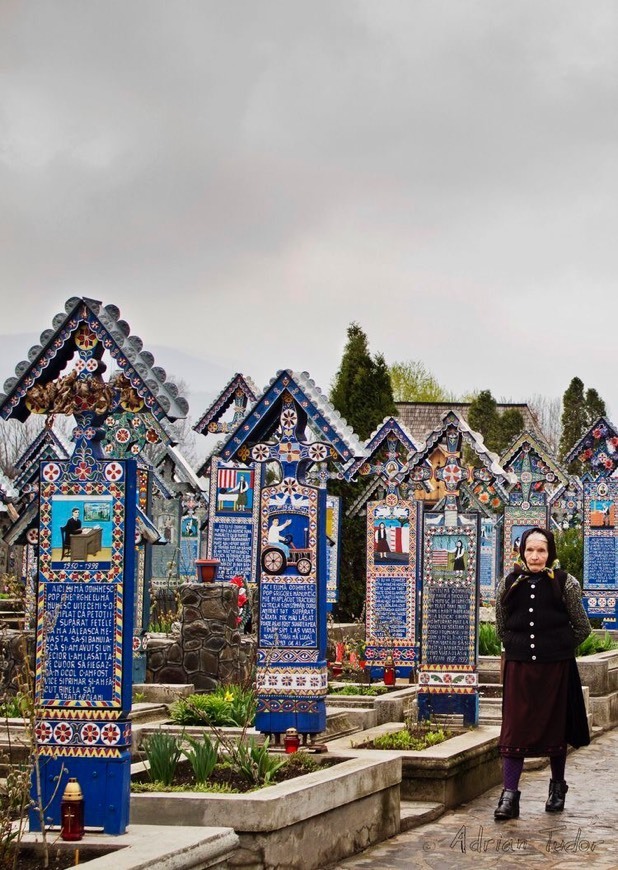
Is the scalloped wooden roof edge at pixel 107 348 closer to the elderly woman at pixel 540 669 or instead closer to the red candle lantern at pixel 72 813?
the red candle lantern at pixel 72 813

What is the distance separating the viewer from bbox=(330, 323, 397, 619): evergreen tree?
1291 inches

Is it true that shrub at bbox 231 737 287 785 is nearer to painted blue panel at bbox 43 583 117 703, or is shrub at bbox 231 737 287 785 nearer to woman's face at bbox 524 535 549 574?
painted blue panel at bbox 43 583 117 703

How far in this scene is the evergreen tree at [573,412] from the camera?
51.1 m

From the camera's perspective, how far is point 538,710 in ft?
34.7

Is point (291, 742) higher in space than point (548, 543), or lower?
lower

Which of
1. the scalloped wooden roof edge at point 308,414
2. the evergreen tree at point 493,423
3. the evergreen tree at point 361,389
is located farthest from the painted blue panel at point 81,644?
the evergreen tree at point 493,423

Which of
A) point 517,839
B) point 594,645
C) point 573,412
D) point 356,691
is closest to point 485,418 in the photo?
point 573,412

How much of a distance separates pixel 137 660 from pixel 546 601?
5543 mm

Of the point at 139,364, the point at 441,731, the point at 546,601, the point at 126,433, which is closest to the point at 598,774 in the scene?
the point at 441,731

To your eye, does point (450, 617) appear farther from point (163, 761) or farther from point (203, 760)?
point (163, 761)

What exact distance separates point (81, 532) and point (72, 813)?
1.44m

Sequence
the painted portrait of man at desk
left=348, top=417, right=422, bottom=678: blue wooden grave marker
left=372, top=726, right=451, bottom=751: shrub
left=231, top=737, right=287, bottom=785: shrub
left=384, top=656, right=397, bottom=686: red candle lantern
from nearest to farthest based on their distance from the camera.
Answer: the painted portrait of man at desk
left=231, top=737, right=287, bottom=785: shrub
left=372, top=726, right=451, bottom=751: shrub
left=384, top=656, right=397, bottom=686: red candle lantern
left=348, top=417, right=422, bottom=678: blue wooden grave marker

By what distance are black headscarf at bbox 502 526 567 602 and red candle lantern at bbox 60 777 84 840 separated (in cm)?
422

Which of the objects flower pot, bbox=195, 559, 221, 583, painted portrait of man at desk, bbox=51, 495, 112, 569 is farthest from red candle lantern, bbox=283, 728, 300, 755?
flower pot, bbox=195, 559, 221, 583
